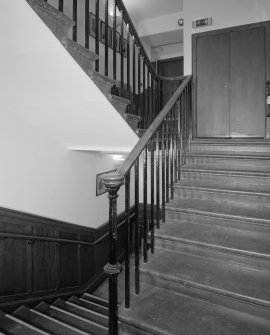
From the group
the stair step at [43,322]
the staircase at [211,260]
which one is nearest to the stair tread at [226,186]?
the staircase at [211,260]

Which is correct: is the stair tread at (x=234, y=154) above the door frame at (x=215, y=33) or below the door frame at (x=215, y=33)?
below

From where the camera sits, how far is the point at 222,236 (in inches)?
80.3

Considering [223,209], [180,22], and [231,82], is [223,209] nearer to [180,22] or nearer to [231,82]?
[231,82]

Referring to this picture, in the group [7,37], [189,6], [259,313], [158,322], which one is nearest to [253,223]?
[259,313]

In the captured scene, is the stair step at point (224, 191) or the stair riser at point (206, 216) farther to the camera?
the stair step at point (224, 191)

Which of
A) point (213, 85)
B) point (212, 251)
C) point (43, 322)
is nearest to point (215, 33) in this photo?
point (213, 85)

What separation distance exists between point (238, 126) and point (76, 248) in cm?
321

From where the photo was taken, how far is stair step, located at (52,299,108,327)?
293 cm

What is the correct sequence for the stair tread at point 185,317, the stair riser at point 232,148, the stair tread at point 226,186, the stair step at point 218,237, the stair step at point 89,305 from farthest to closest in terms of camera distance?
the stair step at point 89,305
the stair riser at point 232,148
the stair tread at point 226,186
the stair step at point 218,237
the stair tread at point 185,317

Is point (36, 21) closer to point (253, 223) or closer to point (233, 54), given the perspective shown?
point (253, 223)

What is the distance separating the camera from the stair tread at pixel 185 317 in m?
1.43

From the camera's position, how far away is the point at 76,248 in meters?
3.92

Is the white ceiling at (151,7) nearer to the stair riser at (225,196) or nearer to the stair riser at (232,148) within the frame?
the stair riser at (232,148)

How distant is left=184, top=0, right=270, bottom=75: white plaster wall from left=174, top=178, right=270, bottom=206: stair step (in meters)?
2.68
